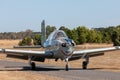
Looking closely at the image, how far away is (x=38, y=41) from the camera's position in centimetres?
8312

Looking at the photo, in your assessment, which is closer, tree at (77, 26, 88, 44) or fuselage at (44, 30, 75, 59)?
fuselage at (44, 30, 75, 59)

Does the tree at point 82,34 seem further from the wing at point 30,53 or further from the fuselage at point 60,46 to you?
the fuselage at point 60,46

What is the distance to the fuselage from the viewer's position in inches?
1037

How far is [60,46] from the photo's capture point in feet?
87.5

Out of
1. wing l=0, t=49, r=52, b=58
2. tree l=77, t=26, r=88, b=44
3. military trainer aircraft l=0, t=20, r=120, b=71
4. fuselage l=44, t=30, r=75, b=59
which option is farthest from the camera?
tree l=77, t=26, r=88, b=44

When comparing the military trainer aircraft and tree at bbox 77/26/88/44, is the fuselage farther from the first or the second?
tree at bbox 77/26/88/44

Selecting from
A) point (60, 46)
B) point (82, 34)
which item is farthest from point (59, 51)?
point (82, 34)

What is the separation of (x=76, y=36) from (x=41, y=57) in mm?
60277

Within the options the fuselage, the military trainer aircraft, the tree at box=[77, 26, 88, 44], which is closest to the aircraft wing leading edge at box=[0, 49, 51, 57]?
the military trainer aircraft

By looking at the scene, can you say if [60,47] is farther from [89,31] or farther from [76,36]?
[89,31]

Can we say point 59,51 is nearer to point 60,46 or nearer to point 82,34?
point 60,46

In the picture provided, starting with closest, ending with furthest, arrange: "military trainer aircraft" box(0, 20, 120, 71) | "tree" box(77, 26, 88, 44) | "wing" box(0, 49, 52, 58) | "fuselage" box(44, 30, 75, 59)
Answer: "fuselage" box(44, 30, 75, 59) < "military trainer aircraft" box(0, 20, 120, 71) < "wing" box(0, 49, 52, 58) < "tree" box(77, 26, 88, 44)

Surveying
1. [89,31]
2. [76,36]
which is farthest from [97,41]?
[76,36]

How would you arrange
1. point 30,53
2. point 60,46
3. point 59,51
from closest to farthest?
1. point 60,46
2. point 59,51
3. point 30,53
